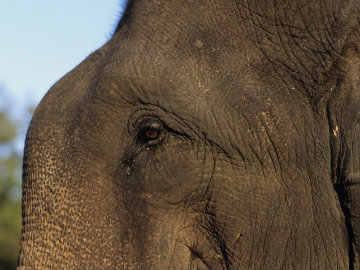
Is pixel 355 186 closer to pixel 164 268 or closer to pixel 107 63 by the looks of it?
pixel 164 268

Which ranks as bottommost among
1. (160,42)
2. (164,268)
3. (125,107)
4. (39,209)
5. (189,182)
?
(164,268)

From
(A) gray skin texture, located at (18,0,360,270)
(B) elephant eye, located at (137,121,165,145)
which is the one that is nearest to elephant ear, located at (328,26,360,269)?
(A) gray skin texture, located at (18,0,360,270)

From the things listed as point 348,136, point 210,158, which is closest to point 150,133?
point 210,158

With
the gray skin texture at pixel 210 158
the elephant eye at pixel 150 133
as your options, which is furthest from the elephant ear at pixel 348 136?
the elephant eye at pixel 150 133

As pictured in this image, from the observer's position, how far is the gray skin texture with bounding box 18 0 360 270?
2.36 meters

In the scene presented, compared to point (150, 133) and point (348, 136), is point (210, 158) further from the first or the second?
point (348, 136)

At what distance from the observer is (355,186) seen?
2336 millimetres

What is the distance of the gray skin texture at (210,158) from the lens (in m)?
2.36

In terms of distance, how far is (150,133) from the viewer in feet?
8.15

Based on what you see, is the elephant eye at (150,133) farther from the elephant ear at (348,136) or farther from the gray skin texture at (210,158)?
the elephant ear at (348,136)

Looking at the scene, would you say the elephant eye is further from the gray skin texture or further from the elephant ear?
the elephant ear

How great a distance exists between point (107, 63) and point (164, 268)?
0.92 m

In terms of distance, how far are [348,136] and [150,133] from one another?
Answer: 82 centimetres

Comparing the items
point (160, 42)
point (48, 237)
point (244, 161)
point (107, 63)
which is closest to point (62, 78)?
point (107, 63)
